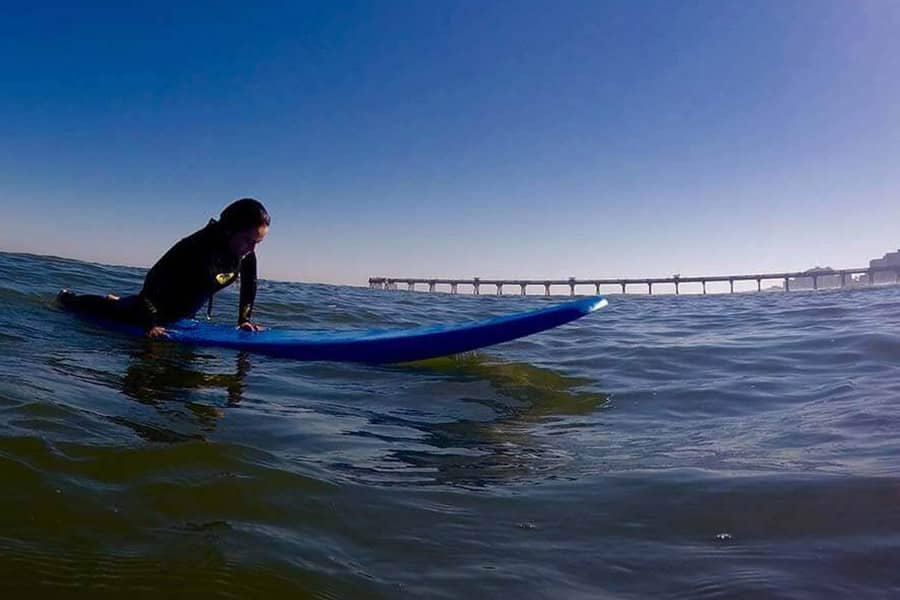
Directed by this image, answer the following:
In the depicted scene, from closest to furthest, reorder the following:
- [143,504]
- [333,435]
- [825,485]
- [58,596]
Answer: [58,596], [143,504], [825,485], [333,435]

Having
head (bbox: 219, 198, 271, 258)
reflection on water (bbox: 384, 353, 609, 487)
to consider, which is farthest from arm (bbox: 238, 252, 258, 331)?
reflection on water (bbox: 384, 353, 609, 487)

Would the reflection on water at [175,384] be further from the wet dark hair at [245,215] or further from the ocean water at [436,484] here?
the wet dark hair at [245,215]

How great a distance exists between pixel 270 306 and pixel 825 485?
9.15 metres

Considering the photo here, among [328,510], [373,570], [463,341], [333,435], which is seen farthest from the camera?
[463,341]

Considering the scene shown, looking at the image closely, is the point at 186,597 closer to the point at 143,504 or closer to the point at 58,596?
the point at 58,596

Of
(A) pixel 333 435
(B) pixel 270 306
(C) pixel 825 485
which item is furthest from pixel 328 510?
(B) pixel 270 306

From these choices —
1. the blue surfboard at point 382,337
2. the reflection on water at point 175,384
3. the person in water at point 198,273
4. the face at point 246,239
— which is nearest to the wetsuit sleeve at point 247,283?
the person in water at point 198,273

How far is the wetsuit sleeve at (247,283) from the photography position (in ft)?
22.0

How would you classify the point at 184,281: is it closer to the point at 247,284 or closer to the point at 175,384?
the point at 247,284

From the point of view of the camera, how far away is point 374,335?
5.77 meters

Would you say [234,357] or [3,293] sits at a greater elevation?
[3,293]

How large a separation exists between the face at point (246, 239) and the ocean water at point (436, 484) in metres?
1.43

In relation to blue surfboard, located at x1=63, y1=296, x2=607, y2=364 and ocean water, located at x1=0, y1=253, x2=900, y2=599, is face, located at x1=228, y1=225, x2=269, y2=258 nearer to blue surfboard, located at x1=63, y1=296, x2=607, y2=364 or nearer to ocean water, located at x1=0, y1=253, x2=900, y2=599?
blue surfboard, located at x1=63, y1=296, x2=607, y2=364

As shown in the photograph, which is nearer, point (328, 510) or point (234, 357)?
point (328, 510)
